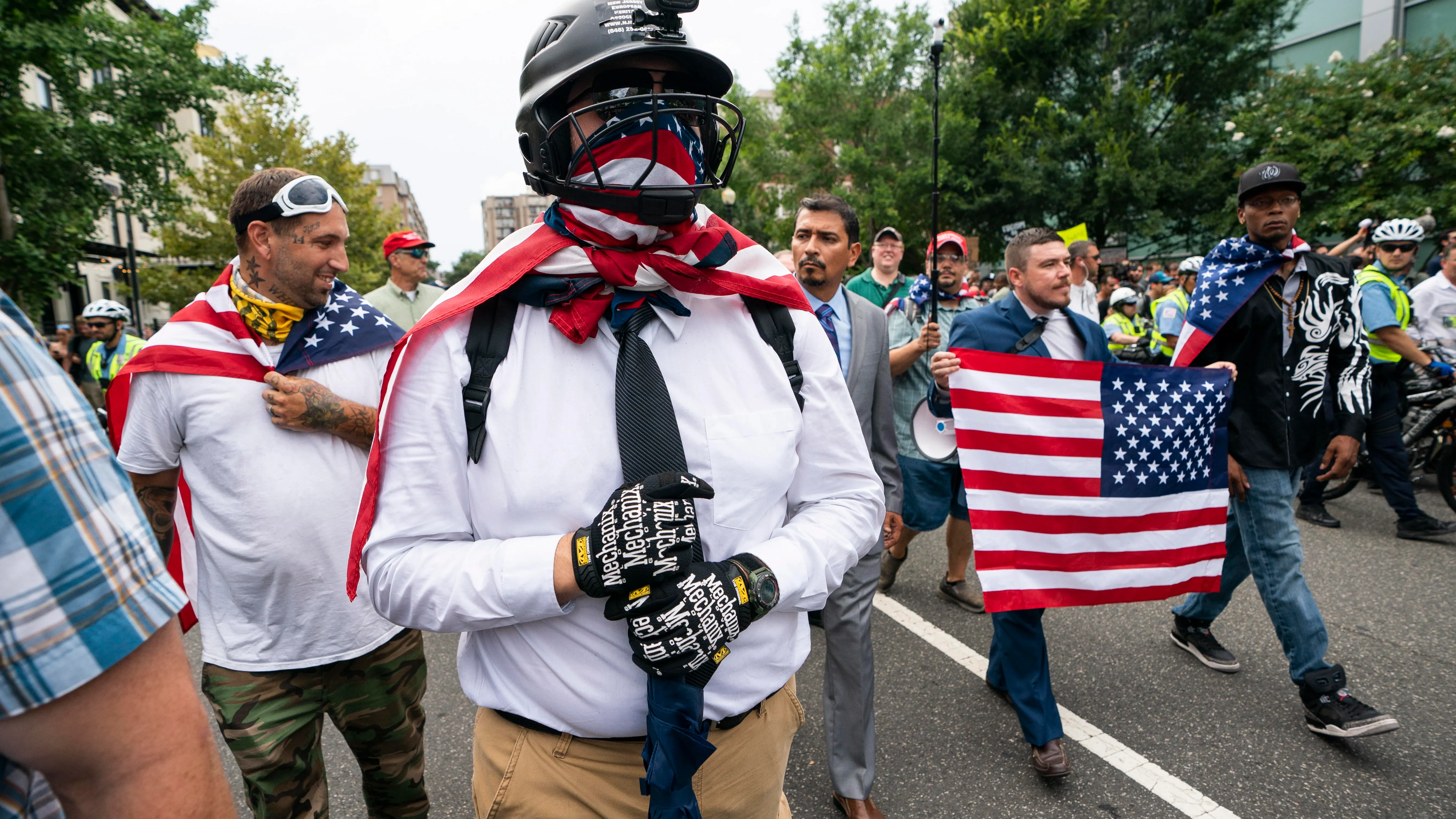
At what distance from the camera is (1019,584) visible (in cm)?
325

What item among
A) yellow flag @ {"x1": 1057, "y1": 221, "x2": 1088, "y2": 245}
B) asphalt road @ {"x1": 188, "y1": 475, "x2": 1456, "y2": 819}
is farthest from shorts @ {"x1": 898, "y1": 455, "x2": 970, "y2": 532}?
yellow flag @ {"x1": 1057, "y1": 221, "x2": 1088, "y2": 245}

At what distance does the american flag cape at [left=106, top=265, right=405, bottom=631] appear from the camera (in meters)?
2.21

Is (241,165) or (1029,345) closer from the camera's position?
(1029,345)

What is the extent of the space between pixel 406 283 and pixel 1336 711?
277 inches

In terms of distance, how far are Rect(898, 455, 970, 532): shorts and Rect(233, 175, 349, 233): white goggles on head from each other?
3.19m

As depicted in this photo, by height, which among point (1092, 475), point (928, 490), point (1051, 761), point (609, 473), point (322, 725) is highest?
point (609, 473)

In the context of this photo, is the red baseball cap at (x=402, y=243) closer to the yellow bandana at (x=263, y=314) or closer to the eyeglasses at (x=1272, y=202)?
the yellow bandana at (x=263, y=314)

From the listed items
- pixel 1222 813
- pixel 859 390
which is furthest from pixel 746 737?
pixel 1222 813

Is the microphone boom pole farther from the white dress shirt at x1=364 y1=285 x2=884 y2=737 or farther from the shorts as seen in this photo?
the white dress shirt at x1=364 y1=285 x2=884 y2=737

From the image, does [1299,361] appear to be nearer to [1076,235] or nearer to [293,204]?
[293,204]

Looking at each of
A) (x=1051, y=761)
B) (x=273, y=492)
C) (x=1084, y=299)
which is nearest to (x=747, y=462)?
(x=273, y=492)

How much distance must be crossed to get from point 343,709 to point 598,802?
1.36m

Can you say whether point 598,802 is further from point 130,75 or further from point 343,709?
point 130,75

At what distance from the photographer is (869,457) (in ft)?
7.16
